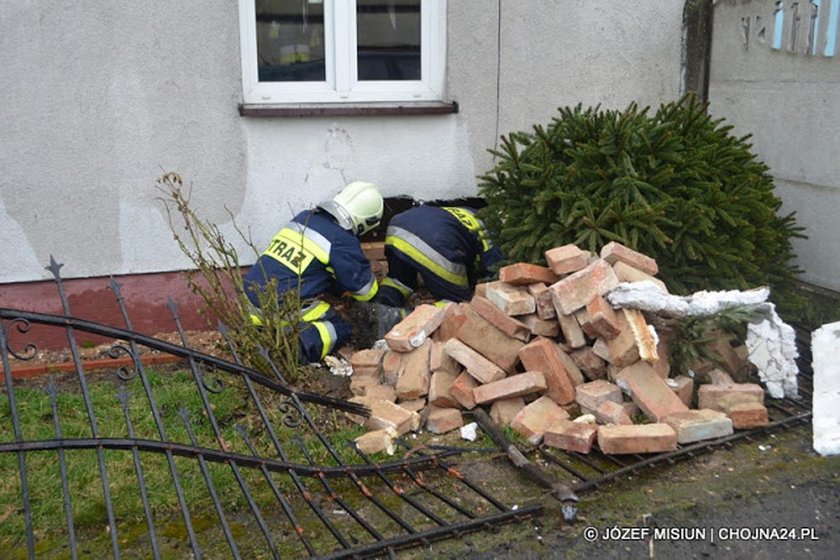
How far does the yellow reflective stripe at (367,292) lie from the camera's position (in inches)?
221

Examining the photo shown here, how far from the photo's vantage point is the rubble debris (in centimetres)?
428

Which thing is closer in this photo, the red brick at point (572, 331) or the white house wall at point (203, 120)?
the red brick at point (572, 331)

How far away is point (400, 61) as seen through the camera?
20.4 ft

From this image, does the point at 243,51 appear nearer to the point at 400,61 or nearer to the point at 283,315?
the point at 400,61

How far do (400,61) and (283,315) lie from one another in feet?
7.95

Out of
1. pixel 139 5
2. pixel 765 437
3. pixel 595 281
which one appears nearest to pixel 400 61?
pixel 139 5

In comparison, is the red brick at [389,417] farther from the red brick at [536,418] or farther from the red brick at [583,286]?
the red brick at [583,286]

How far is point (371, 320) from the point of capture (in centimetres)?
563

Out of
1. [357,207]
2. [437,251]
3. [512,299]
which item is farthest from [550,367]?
[357,207]

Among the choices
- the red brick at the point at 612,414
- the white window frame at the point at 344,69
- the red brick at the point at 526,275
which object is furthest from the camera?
the white window frame at the point at 344,69

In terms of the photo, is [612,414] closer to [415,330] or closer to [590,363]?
[590,363]

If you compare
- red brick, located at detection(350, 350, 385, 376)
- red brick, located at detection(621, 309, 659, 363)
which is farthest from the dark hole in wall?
red brick, located at detection(621, 309, 659, 363)

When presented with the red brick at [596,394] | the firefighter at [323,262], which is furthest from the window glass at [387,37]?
the red brick at [596,394]

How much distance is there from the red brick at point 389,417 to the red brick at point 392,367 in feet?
0.97
